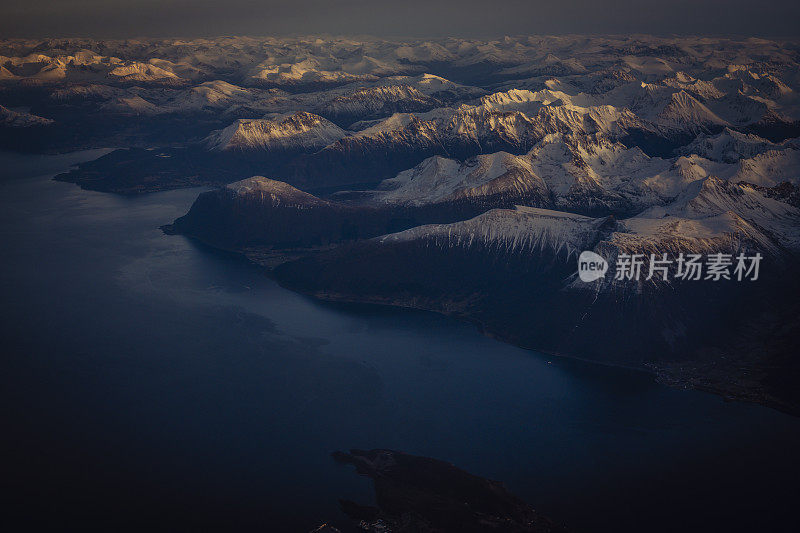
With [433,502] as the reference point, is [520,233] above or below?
above


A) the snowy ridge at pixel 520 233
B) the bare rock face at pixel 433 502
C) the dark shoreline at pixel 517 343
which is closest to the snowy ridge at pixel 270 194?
the dark shoreline at pixel 517 343

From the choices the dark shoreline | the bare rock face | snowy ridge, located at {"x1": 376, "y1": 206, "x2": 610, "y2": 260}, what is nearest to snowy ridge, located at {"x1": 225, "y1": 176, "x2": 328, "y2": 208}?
the dark shoreline

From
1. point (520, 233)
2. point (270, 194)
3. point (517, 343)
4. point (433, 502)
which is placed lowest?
point (433, 502)

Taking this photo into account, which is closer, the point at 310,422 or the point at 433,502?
the point at 433,502

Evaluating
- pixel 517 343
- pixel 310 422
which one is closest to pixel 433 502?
pixel 310 422

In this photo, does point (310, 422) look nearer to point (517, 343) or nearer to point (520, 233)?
point (517, 343)

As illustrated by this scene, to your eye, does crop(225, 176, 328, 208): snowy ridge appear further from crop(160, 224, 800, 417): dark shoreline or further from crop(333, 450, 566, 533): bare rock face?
crop(333, 450, 566, 533): bare rock face
